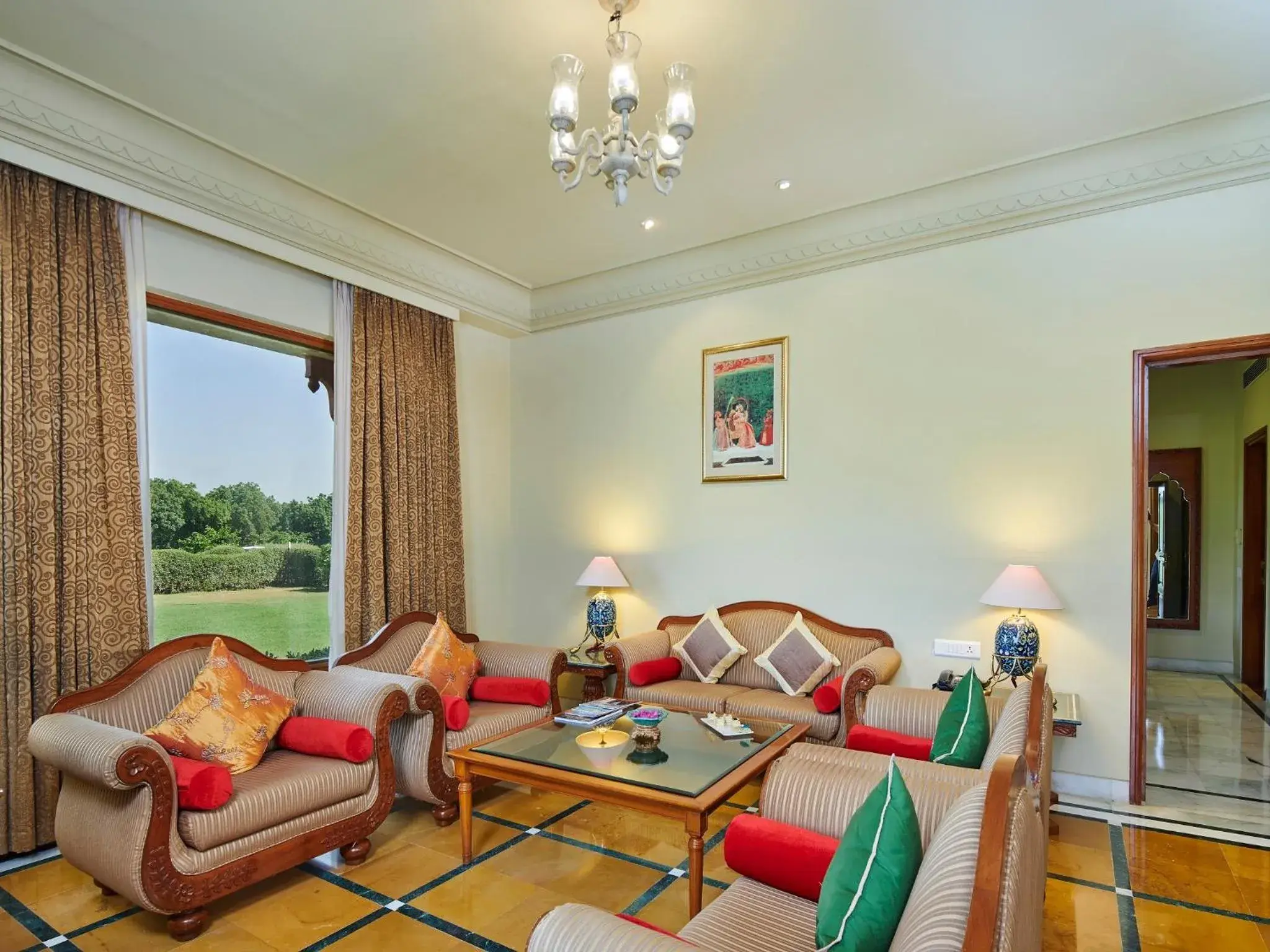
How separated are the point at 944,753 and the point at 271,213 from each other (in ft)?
13.5

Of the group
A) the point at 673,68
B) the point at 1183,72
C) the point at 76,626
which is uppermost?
the point at 1183,72

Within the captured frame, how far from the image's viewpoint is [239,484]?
4.16 meters

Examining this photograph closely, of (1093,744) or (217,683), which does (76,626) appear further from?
(1093,744)

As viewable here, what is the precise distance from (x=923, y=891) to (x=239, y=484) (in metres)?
4.02

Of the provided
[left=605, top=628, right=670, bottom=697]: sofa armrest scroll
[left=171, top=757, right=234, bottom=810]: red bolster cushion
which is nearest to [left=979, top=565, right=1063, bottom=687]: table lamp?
[left=605, top=628, right=670, bottom=697]: sofa armrest scroll

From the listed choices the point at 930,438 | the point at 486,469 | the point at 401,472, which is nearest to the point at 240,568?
the point at 401,472

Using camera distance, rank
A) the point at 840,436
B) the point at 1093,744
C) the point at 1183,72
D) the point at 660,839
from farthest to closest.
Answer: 1. the point at 840,436
2. the point at 1093,744
3. the point at 660,839
4. the point at 1183,72

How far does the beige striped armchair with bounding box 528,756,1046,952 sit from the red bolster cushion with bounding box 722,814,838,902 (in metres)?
0.04

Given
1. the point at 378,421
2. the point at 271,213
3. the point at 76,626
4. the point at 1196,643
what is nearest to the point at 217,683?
the point at 76,626

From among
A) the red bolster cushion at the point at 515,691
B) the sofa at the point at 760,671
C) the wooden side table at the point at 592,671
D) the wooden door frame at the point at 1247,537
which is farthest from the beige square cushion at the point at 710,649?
the wooden door frame at the point at 1247,537

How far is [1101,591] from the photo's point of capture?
3773 millimetres

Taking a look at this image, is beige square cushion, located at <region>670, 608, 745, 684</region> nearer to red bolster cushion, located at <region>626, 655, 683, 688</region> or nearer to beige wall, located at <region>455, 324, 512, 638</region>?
red bolster cushion, located at <region>626, 655, 683, 688</region>

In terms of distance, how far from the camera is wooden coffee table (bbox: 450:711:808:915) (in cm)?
255

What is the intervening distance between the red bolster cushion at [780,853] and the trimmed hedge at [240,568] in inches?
126
